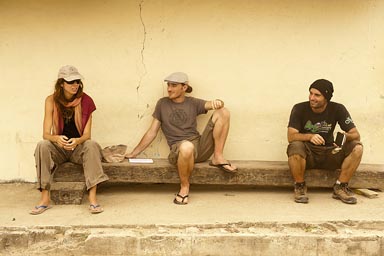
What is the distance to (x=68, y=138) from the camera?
548cm

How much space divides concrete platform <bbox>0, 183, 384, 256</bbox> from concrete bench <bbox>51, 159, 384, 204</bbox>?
441mm

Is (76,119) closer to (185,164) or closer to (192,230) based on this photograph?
(185,164)

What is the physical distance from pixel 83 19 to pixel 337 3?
9.49 feet

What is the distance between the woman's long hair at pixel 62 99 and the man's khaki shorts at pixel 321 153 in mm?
2271

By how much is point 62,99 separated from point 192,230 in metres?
1.92

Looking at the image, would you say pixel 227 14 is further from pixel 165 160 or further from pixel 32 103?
pixel 32 103

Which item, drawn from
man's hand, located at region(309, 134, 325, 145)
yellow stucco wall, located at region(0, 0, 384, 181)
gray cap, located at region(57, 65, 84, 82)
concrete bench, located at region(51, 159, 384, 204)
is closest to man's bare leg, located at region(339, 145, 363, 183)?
concrete bench, located at region(51, 159, 384, 204)

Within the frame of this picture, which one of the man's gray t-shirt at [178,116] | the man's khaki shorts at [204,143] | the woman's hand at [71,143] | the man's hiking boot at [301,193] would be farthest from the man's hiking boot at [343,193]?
the woman's hand at [71,143]

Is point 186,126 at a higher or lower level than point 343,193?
higher

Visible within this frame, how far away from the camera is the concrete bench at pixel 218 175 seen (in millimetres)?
5605

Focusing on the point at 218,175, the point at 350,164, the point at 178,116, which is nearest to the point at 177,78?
the point at 178,116

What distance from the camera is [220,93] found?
6152mm

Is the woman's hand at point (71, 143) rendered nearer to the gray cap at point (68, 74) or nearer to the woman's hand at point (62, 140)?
the woman's hand at point (62, 140)

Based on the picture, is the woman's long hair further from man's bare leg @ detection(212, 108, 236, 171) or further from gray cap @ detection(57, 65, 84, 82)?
man's bare leg @ detection(212, 108, 236, 171)
